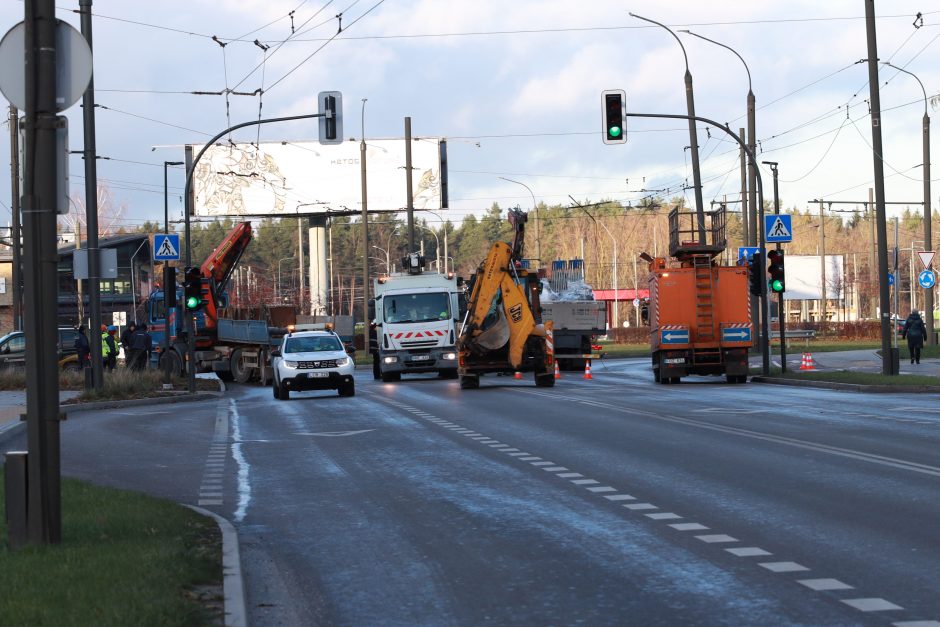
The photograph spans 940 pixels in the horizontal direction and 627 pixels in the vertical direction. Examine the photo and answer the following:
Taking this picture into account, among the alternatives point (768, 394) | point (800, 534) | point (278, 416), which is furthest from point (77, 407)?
point (800, 534)

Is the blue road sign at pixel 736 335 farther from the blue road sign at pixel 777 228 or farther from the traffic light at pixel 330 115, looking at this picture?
the traffic light at pixel 330 115

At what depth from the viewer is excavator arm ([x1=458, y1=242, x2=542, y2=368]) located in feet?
115

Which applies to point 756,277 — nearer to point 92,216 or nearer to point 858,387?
point 858,387

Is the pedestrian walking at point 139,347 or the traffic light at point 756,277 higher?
the traffic light at point 756,277

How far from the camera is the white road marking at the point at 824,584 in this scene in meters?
7.82

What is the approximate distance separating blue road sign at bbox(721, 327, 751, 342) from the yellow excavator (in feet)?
15.1

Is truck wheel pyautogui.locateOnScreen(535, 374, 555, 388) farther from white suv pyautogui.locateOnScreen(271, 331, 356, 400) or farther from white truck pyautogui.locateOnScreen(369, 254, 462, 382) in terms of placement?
white truck pyautogui.locateOnScreen(369, 254, 462, 382)

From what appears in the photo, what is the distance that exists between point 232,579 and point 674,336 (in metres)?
29.2

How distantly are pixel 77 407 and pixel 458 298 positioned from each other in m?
15.9

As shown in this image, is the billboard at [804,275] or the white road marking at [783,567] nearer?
the white road marking at [783,567]

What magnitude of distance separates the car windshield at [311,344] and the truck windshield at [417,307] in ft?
24.9

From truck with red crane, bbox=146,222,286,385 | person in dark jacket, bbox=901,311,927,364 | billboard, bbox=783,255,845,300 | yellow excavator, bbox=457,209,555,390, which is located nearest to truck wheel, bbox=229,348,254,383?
truck with red crane, bbox=146,222,286,385

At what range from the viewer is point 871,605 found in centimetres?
731

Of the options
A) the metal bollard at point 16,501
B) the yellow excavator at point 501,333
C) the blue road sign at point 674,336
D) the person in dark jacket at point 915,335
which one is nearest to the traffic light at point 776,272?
the blue road sign at point 674,336
